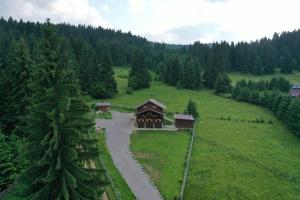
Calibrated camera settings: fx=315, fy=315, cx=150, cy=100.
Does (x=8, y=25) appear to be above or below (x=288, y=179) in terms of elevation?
above

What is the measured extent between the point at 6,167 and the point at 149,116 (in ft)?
100

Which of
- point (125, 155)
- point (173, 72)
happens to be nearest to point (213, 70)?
point (173, 72)

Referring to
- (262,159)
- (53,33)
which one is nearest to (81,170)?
(53,33)

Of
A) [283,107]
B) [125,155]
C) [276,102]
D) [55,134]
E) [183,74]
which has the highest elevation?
[55,134]

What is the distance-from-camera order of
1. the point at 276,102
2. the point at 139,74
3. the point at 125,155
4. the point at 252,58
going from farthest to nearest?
the point at 252,58 < the point at 139,74 < the point at 276,102 < the point at 125,155

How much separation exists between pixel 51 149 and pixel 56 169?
121 centimetres

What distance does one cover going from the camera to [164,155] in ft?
145

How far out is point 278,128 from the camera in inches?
2445

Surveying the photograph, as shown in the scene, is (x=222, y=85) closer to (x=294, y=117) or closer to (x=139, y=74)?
(x=139, y=74)

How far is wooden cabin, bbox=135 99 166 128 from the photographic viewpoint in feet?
189

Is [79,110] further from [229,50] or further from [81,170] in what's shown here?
[229,50]

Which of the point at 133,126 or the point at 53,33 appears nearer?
the point at 53,33

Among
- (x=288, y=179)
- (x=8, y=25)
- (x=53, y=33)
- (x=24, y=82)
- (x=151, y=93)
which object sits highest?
(x=8, y=25)

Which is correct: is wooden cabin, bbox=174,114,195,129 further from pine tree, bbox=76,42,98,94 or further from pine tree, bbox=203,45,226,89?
pine tree, bbox=203,45,226,89
